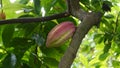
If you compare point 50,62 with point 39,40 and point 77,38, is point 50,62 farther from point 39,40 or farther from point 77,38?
point 77,38

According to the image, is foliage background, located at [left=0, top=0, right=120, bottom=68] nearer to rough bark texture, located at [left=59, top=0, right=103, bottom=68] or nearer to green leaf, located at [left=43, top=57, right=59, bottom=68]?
green leaf, located at [left=43, top=57, right=59, bottom=68]

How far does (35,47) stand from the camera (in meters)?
0.94

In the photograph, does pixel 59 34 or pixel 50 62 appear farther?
pixel 50 62

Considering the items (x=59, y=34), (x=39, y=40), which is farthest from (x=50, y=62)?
(x=59, y=34)

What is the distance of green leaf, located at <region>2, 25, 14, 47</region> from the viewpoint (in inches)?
35.5

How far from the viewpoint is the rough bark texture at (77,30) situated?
1.93 feet

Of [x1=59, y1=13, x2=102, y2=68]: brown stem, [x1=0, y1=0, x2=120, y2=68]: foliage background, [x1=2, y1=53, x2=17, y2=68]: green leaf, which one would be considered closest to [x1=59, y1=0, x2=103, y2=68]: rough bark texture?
[x1=59, y1=13, x2=102, y2=68]: brown stem

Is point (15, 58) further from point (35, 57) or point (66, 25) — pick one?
point (66, 25)

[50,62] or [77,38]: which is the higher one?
[77,38]

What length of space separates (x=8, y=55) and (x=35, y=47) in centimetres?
11

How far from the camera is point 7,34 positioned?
0.90 metres

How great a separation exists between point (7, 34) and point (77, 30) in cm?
32

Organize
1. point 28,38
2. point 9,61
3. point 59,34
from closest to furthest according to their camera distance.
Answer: point 59,34, point 9,61, point 28,38

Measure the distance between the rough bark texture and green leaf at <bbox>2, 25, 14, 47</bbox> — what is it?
0.88 ft
